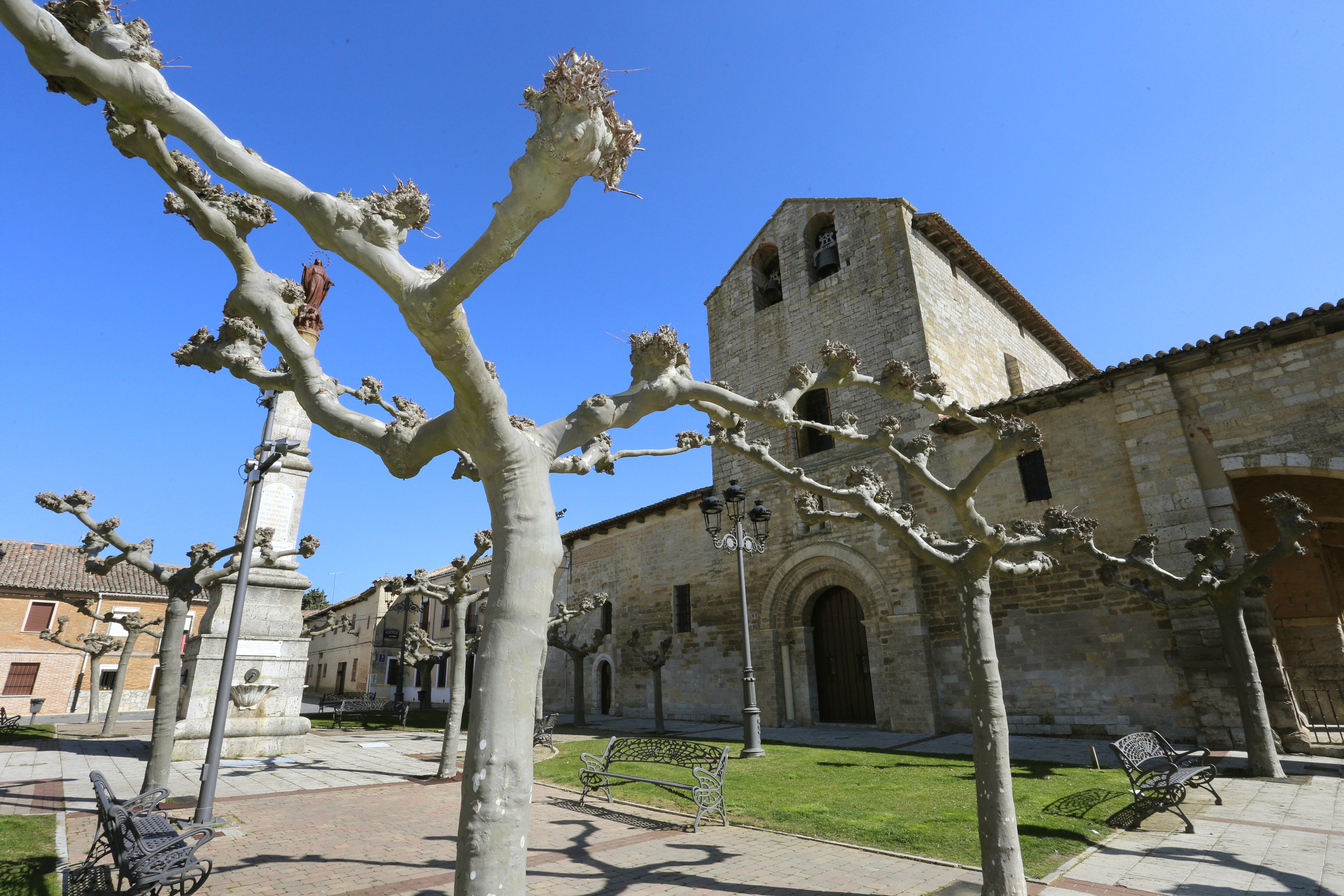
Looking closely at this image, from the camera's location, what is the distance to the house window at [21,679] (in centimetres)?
2839

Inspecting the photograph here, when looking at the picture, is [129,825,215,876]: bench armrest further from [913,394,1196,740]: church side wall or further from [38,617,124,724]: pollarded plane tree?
[38,617,124,724]: pollarded plane tree

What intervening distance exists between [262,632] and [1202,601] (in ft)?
51.3

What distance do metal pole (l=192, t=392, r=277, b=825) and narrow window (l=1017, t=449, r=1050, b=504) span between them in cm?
1370

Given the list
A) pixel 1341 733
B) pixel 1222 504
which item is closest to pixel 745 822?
pixel 1222 504

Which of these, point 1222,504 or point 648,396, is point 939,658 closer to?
point 1222,504

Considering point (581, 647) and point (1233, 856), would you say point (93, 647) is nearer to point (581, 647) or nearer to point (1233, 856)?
point (581, 647)

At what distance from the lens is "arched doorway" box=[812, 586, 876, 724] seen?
16031mm

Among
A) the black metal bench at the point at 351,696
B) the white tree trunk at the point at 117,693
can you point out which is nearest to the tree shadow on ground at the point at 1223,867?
the white tree trunk at the point at 117,693

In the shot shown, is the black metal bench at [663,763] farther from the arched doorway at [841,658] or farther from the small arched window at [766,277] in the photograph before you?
the small arched window at [766,277]

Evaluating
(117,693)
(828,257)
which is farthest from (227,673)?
(828,257)

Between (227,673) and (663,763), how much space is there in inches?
205

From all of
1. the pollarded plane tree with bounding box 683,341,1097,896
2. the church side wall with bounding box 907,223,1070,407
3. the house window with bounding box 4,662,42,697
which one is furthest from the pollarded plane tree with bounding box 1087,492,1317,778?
the house window with bounding box 4,662,42,697

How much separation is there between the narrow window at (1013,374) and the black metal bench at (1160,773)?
1338cm

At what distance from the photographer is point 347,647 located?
4453 centimetres
